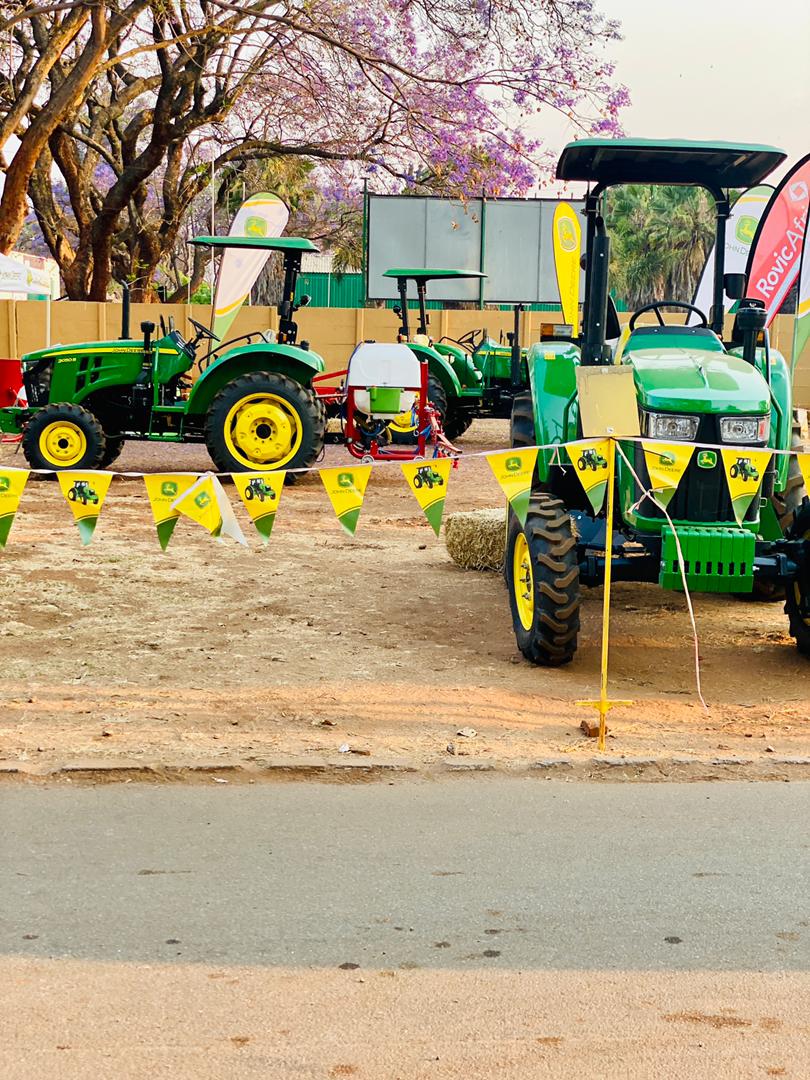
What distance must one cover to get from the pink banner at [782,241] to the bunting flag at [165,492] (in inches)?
383

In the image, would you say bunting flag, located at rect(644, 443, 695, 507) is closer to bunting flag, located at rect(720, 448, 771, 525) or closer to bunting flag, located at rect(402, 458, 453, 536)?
bunting flag, located at rect(720, 448, 771, 525)

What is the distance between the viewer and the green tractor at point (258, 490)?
6.17m

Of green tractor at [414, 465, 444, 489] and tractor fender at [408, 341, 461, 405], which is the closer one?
green tractor at [414, 465, 444, 489]

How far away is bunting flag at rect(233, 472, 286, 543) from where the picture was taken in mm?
6172

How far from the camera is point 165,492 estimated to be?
240 inches

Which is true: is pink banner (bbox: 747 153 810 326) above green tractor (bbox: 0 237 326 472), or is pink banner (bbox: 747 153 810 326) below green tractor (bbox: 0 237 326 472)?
above

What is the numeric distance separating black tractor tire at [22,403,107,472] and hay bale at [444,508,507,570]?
5216 mm

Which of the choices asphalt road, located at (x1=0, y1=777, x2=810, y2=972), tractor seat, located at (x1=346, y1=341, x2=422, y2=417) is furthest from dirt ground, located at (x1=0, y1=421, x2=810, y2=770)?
tractor seat, located at (x1=346, y1=341, x2=422, y2=417)

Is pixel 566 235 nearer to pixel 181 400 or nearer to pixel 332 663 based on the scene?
pixel 181 400

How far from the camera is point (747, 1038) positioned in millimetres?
3244

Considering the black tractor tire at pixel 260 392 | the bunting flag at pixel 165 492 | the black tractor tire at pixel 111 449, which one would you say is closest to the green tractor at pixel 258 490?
the bunting flag at pixel 165 492

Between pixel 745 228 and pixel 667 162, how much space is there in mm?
9656

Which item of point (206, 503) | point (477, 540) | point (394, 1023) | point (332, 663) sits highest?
point (206, 503)

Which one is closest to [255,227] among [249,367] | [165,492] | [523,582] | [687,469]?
[249,367]
